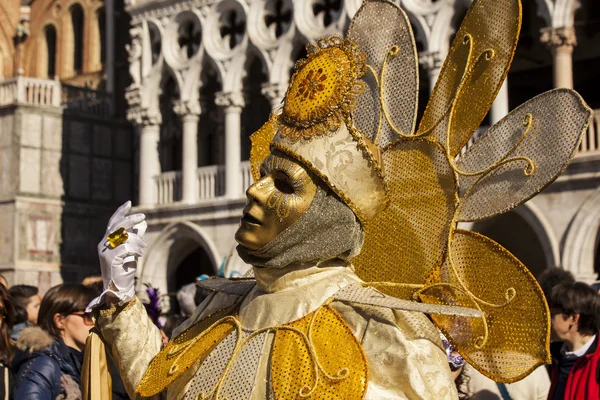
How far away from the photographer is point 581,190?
1200 centimetres

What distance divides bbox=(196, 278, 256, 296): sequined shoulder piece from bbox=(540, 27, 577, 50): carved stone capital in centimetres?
995

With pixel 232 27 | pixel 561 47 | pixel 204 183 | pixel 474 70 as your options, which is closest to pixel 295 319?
pixel 474 70

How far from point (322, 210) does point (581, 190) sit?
9980mm

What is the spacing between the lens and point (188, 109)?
1586 centimetres

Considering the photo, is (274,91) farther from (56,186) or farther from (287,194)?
(287,194)

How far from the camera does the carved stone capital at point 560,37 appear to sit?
1209 centimetres

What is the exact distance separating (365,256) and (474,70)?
22.0 inches

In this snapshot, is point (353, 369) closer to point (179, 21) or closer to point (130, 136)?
point (179, 21)

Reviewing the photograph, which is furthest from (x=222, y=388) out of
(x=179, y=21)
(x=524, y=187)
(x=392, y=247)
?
(x=179, y=21)

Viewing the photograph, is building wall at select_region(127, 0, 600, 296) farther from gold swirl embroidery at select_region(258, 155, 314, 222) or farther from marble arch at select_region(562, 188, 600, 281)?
gold swirl embroidery at select_region(258, 155, 314, 222)

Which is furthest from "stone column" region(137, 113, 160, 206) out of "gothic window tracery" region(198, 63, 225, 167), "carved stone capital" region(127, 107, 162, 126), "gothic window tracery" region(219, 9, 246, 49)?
"gothic window tracery" region(219, 9, 246, 49)

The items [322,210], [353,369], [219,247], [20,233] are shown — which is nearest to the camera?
[353,369]

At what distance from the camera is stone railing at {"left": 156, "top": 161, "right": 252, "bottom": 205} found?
602 inches

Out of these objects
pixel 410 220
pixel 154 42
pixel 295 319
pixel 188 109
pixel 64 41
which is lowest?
pixel 295 319
